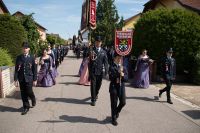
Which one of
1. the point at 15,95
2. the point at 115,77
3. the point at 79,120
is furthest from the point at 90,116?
the point at 15,95

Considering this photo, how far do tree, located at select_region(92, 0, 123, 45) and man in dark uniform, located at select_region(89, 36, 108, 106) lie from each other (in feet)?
135

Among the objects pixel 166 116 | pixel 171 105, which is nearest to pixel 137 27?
pixel 171 105

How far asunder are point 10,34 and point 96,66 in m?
9.69

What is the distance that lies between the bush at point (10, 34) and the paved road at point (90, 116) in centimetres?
715

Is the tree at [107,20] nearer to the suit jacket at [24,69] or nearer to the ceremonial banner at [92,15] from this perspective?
the ceremonial banner at [92,15]

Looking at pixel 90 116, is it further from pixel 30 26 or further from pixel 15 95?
pixel 30 26

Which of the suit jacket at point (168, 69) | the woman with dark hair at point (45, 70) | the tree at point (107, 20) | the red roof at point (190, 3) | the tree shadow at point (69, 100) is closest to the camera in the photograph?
the tree shadow at point (69, 100)

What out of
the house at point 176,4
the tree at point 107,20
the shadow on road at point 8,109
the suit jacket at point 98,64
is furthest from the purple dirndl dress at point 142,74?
the tree at point 107,20

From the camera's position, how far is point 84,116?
893 cm

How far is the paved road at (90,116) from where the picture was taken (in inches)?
308

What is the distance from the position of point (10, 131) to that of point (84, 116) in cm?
210

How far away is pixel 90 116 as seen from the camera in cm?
894

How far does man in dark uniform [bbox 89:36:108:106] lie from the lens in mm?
10398

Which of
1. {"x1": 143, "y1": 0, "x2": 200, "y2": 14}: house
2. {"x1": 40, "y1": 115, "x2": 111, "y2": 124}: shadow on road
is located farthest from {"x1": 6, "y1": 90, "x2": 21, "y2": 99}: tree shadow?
{"x1": 143, "y1": 0, "x2": 200, "y2": 14}: house
